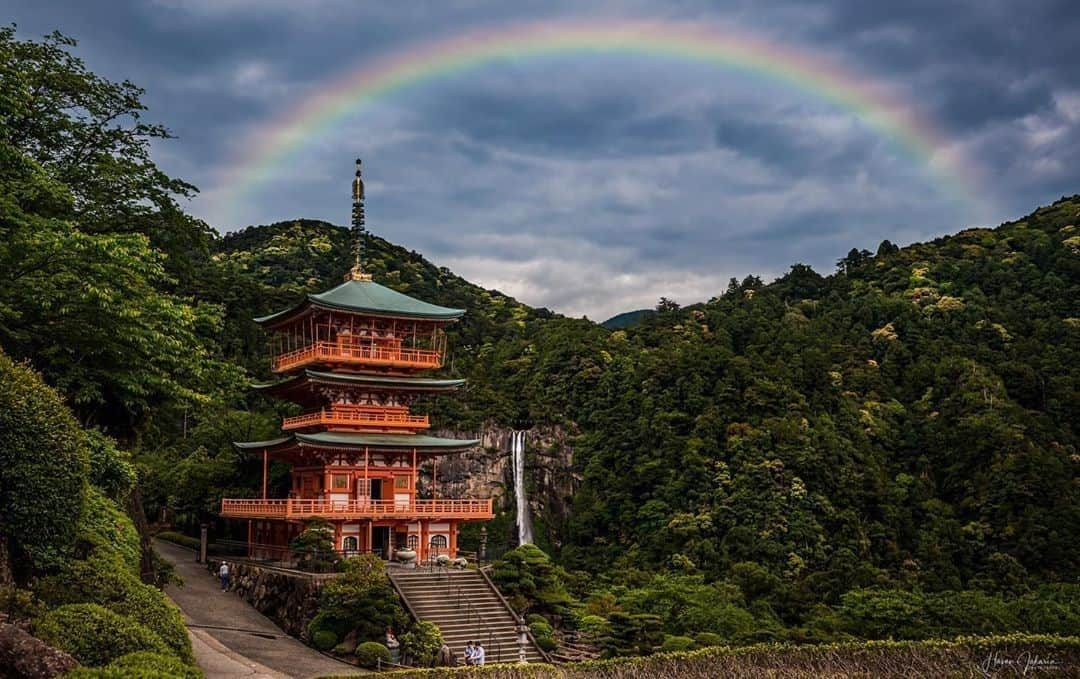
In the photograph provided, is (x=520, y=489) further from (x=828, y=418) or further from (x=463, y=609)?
(x=463, y=609)

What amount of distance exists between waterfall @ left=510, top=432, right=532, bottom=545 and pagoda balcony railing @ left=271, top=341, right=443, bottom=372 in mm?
17243

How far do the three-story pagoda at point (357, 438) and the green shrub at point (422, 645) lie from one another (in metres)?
7.85

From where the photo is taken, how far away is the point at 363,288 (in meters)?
35.7

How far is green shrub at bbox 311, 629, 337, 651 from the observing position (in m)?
24.5

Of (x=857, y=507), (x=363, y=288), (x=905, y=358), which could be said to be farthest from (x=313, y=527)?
(x=905, y=358)

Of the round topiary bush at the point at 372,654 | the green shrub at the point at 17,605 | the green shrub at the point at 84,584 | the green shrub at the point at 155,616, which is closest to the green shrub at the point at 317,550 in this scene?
the round topiary bush at the point at 372,654

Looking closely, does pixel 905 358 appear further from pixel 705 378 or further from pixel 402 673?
pixel 402 673

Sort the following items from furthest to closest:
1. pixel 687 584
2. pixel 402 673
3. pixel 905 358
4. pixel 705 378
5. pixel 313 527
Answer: pixel 905 358 < pixel 705 378 < pixel 687 584 < pixel 313 527 < pixel 402 673

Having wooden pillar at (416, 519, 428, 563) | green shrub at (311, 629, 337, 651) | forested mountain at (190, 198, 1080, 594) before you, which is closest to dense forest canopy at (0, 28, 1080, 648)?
forested mountain at (190, 198, 1080, 594)

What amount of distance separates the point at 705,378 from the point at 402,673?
35.1 metres

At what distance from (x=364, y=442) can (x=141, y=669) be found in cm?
1973

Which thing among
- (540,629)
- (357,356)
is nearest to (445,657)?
(540,629)

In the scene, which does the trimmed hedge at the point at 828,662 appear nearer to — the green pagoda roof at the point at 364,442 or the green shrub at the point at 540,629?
the green shrub at the point at 540,629

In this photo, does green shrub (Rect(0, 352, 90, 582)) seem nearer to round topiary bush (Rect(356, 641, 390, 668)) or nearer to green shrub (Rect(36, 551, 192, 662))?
green shrub (Rect(36, 551, 192, 662))
